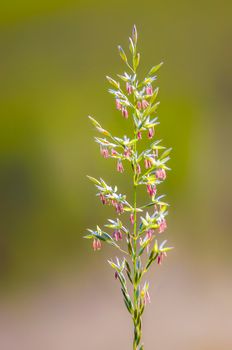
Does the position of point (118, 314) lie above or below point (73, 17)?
below

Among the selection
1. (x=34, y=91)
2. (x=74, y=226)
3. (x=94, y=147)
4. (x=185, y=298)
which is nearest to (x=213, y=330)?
(x=185, y=298)

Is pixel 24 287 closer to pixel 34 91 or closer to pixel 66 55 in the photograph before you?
pixel 34 91

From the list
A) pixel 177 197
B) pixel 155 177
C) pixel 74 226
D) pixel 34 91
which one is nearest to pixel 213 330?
pixel 177 197

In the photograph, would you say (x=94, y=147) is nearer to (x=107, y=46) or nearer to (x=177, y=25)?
(x=107, y=46)

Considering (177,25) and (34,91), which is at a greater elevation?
(177,25)

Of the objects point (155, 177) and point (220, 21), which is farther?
point (220, 21)

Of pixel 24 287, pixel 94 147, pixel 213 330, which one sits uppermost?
pixel 94 147
